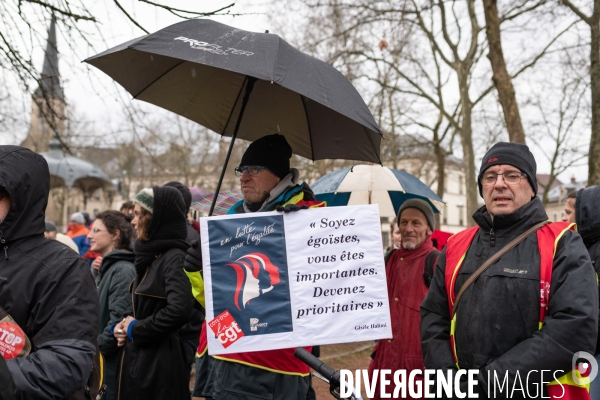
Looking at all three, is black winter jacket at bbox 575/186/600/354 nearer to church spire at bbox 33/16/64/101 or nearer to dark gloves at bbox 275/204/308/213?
dark gloves at bbox 275/204/308/213

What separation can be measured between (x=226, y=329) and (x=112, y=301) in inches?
77.9

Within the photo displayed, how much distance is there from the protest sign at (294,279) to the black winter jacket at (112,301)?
5.49ft

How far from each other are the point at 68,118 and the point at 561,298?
5.12 meters

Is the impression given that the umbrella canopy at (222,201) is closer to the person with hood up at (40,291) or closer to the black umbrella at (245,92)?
the black umbrella at (245,92)

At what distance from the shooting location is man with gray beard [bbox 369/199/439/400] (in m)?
4.90

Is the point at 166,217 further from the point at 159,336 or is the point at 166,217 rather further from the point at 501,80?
the point at 501,80

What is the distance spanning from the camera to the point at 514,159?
3.40 meters

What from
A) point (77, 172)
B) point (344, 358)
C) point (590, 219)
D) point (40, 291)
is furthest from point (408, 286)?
point (77, 172)

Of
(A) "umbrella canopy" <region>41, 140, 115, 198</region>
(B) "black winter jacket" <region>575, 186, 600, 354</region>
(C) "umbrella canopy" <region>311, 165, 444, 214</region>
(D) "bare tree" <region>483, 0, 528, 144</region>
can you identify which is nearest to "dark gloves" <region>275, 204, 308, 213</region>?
(B) "black winter jacket" <region>575, 186, 600, 354</region>

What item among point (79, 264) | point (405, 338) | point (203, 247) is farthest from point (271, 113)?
point (79, 264)

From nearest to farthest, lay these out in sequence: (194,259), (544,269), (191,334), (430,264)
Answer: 1. (544,269)
2. (194,259)
3. (191,334)
4. (430,264)

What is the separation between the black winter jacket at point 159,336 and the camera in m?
4.38

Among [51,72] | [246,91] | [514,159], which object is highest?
[51,72]

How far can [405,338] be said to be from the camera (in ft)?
16.1
